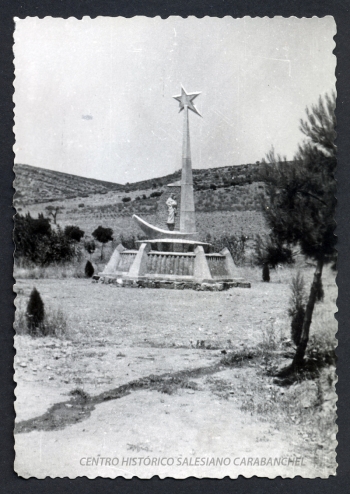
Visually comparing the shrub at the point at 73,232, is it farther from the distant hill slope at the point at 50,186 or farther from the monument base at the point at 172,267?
the monument base at the point at 172,267

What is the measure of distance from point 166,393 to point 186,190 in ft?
10.1

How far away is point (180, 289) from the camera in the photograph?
787cm

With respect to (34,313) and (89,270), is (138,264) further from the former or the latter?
(34,313)

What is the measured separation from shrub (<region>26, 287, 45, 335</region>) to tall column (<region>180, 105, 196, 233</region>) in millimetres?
2494

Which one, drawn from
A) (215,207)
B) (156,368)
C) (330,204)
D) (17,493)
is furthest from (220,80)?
(17,493)

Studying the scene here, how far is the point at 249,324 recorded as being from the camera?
744 centimetres

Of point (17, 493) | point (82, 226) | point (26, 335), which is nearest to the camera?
point (17, 493)

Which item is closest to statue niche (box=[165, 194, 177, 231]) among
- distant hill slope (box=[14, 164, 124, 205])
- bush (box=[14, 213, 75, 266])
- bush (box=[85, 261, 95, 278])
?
distant hill slope (box=[14, 164, 124, 205])

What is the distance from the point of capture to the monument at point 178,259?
25.7ft

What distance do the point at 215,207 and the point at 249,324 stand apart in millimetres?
1890

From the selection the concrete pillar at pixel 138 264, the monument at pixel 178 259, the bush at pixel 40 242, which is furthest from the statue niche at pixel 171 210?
the bush at pixel 40 242

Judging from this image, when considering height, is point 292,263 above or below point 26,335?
above

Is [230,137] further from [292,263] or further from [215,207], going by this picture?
[292,263]

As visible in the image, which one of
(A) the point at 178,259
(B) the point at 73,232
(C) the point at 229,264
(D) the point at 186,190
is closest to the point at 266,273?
(C) the point at 229,264
